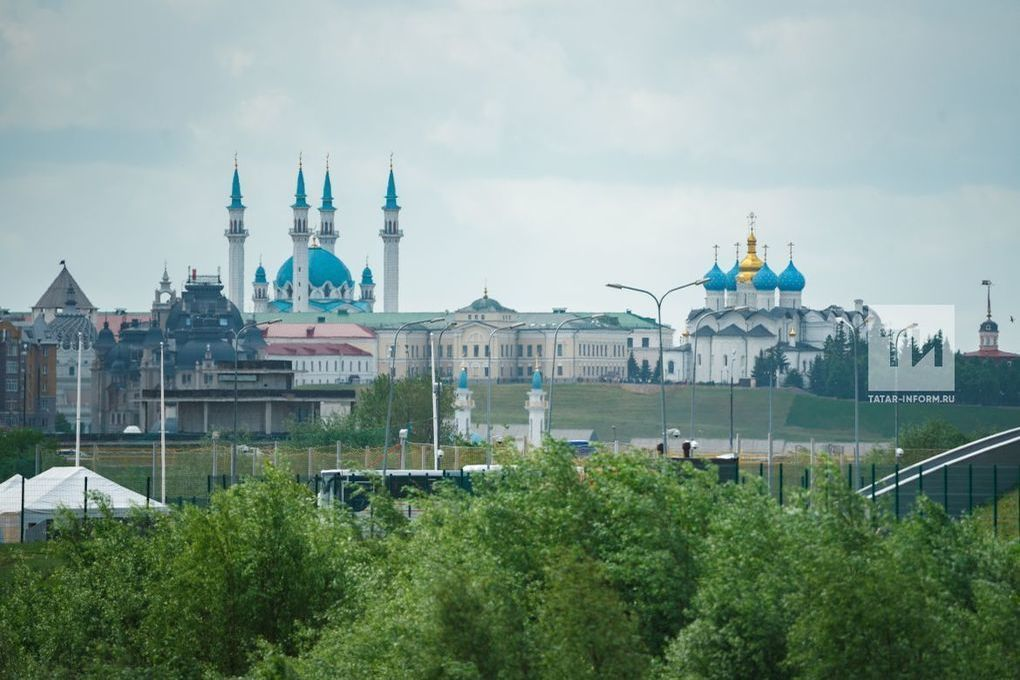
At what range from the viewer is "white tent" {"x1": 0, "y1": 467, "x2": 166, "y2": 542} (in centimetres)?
4684

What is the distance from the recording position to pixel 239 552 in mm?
34469

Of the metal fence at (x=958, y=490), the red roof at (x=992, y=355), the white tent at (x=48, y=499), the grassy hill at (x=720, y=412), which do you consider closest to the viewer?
the metal fence at (x=958, y=490)

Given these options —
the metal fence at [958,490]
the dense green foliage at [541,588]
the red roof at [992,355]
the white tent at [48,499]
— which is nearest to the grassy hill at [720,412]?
the red roof at [992,355]

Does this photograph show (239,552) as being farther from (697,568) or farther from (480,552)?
(697,568)

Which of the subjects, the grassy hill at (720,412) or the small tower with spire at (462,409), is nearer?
the small tower with spire at (462,409)

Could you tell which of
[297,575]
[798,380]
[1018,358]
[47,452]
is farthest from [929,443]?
[798,380]

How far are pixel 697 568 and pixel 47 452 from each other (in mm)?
47666

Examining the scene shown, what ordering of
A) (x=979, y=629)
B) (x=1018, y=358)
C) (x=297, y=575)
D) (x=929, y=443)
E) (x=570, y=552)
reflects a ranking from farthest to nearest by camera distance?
(x=1018, y=358), (x=929, y=443), (x=297, y=575), (x=570, y=552), (x=979, y=629)

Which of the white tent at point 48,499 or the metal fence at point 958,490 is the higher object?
the metal fence at point 958,490

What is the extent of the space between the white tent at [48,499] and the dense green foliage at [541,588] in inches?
317

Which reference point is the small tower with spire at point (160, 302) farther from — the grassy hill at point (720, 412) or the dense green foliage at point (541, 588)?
the dense green foliage at point (541, 588)

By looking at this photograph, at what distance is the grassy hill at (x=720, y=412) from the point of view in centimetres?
11825

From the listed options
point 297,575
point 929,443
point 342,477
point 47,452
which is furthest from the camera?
point 929,443

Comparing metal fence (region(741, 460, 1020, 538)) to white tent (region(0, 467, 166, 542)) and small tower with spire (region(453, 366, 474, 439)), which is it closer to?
white tent (region(0, 467, 166, 542))
